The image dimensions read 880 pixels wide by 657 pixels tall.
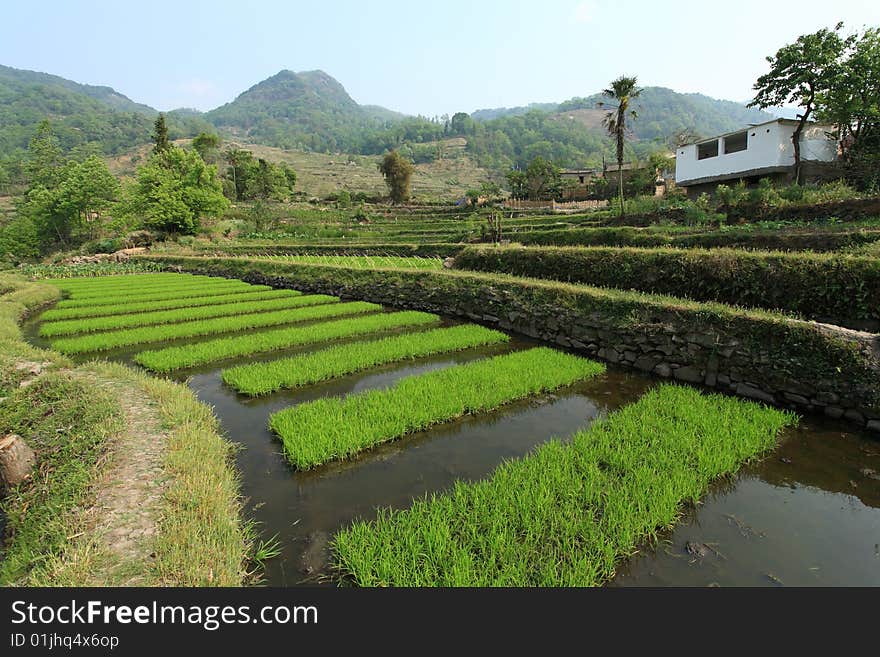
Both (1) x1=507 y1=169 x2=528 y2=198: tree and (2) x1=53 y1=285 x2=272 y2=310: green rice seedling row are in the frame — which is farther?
(1) x1=507 y1=169 x2=528 y2=198: tree

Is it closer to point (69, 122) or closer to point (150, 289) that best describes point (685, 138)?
point (150, 289)

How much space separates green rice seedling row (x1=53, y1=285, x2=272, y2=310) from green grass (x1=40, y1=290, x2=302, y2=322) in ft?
1.47

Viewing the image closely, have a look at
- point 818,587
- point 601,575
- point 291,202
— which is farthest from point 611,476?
point 291,202

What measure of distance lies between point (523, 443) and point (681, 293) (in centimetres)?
767

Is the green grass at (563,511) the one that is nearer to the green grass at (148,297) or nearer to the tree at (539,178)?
the green grass at (148,297)

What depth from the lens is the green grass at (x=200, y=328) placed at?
445 inches

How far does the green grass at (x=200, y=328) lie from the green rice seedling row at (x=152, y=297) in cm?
594

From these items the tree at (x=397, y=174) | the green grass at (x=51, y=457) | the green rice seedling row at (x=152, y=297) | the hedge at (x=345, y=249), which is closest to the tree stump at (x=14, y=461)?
the green grass at (x=51, y=457)

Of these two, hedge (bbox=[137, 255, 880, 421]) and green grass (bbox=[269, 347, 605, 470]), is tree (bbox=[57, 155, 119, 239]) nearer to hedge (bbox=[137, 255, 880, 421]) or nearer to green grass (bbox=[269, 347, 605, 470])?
hedge (bbox=[137, 255, 880, 421])

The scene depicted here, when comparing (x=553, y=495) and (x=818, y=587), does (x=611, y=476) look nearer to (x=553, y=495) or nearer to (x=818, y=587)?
(x=553, y=495)

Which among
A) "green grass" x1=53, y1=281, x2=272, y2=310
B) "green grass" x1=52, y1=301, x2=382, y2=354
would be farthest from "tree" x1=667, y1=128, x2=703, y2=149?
"green grass" x1=53, y1=281, x2=272, y2=310

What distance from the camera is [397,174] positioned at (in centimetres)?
6988

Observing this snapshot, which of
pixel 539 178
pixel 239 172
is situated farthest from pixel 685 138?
pixel 239 172

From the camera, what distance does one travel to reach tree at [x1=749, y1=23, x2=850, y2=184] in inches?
979
